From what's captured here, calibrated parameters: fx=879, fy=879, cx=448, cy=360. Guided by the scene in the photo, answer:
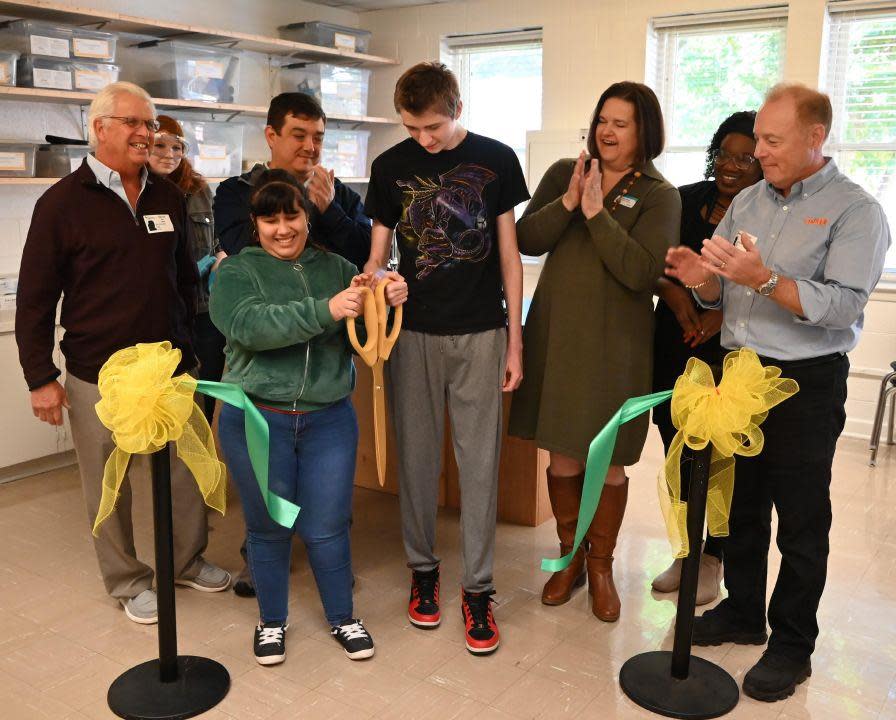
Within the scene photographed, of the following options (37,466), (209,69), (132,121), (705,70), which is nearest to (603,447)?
(132,121)

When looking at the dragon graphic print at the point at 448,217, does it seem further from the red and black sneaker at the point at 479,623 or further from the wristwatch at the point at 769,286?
the red and black sneaker at the point at 479,623

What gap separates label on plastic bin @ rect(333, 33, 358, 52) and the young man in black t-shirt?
11.4ft

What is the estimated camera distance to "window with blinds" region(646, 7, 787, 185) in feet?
16.3

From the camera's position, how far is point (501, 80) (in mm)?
6090

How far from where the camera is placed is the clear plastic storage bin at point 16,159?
3.95 metres

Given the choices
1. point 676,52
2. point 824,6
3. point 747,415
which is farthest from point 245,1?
point 747,415

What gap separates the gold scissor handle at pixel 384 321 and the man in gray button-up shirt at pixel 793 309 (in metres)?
0.73

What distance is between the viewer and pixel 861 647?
255cm

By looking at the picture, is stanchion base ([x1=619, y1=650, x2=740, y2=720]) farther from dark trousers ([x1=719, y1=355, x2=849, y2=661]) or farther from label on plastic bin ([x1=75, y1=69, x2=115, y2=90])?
label on plastic bin ([x1=75, y1=69, x2=115, y2=90])

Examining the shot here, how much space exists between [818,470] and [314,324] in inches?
52.0

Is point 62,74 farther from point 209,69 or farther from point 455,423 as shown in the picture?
point 455,423

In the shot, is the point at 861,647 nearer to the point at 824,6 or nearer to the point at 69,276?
the point at 69,276

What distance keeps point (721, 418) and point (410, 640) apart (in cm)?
114

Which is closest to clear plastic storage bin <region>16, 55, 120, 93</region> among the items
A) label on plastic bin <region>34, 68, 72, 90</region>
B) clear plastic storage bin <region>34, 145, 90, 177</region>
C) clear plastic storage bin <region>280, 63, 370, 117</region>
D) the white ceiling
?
label on plastic bin <region>34, 68, 72, 90</region>
